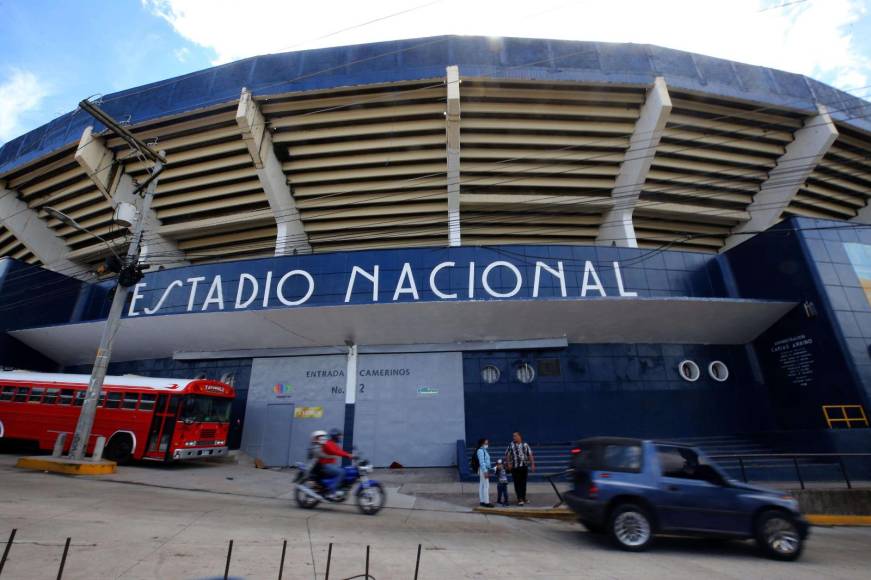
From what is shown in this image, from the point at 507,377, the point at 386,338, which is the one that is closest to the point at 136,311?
the point at 386,338

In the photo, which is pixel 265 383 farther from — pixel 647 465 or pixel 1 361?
pixel 647 465

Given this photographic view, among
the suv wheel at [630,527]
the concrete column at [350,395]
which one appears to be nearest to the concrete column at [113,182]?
the concrete column at [350,395]

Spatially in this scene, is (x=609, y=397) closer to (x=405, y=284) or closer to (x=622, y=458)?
(x=405, y=284)

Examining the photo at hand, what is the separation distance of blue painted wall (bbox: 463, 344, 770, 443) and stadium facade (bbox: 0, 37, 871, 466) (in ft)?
0.28

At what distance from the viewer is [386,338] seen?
653 inches

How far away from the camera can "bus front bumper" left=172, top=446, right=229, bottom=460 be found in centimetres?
1321

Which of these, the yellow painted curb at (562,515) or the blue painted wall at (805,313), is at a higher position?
the blue painted wall at (805,313)

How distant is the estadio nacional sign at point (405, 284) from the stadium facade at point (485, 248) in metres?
0.09

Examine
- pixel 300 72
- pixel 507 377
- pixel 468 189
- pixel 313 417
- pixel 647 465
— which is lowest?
pixel 647 465

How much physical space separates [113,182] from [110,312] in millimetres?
10577

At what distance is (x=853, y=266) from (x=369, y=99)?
19.7 meters

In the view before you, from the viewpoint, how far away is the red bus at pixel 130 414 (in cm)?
1336

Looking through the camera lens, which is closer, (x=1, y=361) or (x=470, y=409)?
(x=470, y=409)

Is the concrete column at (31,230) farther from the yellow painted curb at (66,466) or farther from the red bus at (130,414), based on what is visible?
the yellow painted curb at (66,466)
